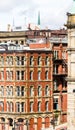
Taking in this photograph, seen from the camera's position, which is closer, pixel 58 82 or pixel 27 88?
pixel 27 88

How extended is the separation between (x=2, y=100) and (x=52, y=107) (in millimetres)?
7867

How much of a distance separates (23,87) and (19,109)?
343 cm

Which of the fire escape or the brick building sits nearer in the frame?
the brick building

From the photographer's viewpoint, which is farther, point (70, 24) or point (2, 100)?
point (2, 100)

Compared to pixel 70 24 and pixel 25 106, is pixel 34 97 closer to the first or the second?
pixel 25 106

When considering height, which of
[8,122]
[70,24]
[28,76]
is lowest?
[8,122]

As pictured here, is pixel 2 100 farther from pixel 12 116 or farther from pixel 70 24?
pixel 70 24

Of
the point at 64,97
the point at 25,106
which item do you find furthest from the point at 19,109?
the point at 64,97

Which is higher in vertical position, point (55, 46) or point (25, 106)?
point (55, 46)

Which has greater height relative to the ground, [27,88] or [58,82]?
[58,82]

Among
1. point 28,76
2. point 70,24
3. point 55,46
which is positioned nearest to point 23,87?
point 28,76

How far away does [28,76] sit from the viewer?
10119 cm

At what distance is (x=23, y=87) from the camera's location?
3991 inches

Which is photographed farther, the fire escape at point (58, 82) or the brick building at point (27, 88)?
the fire escape at point (58, 82)
